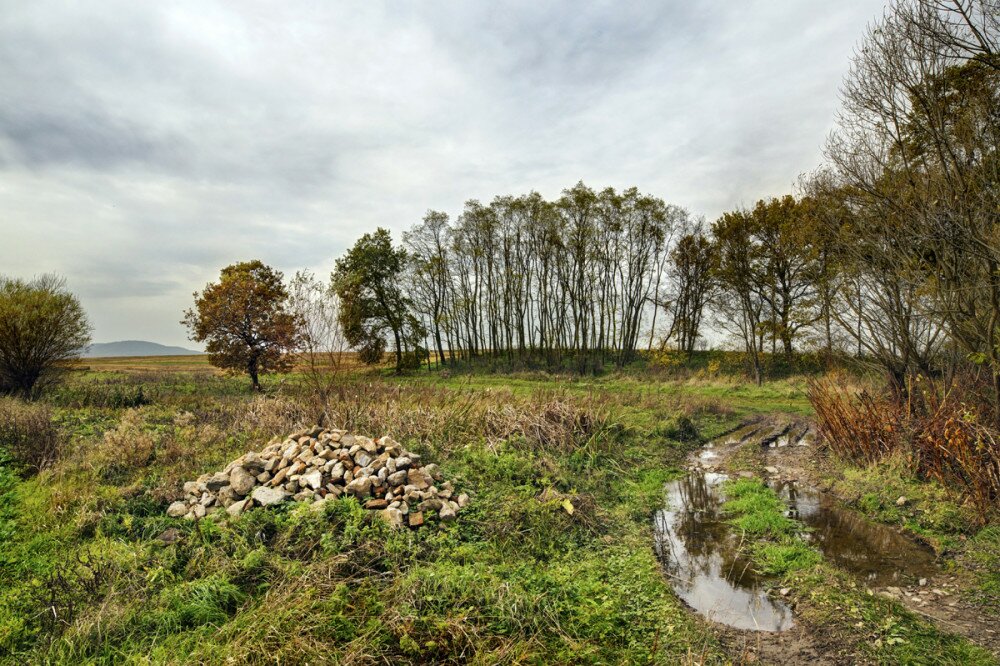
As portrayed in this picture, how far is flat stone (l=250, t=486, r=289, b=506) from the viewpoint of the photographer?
621 centimetres

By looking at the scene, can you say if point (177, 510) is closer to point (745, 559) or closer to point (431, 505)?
point (431, 505)

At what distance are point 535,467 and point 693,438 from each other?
6.72 meters

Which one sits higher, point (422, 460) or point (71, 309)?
point (71, 309)

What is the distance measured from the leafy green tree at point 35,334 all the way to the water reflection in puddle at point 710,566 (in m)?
19.6

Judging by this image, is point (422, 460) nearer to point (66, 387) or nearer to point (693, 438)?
point (693, 438)

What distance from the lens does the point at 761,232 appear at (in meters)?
27.9

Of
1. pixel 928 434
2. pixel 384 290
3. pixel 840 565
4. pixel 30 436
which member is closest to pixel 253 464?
pixel 30 436

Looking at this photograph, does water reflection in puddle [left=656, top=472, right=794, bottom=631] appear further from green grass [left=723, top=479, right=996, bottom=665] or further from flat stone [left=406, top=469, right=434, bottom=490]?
flat stone [left=406, top=469, right=434, bottom=490]

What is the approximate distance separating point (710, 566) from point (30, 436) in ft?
39.3

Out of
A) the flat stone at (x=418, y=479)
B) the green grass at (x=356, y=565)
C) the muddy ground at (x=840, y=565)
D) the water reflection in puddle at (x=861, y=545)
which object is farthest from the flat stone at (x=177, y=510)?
the water reflection in puddle at (x=861, y=545)

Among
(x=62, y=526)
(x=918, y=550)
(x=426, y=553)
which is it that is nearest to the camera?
(x=426, y=553)

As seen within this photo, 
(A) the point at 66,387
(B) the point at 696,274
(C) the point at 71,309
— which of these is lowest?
(A) the point at 66,387

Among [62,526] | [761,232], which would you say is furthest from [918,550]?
[761,232]

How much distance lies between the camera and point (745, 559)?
6383 mm
